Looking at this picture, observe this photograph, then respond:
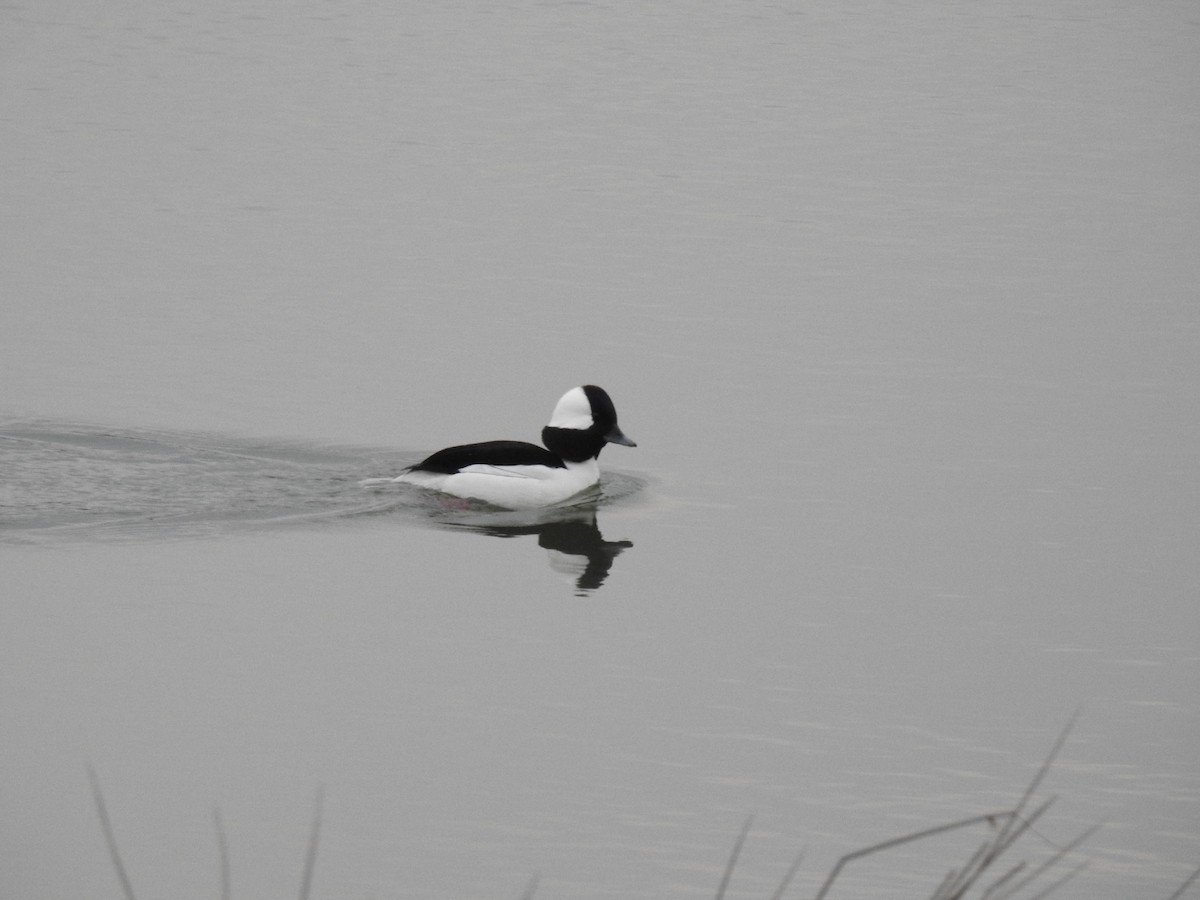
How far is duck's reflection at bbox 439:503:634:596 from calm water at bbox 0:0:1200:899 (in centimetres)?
4

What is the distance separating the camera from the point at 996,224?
803 inches

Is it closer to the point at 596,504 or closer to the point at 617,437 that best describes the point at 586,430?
the point at 617,437

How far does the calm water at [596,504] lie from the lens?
24.2ft

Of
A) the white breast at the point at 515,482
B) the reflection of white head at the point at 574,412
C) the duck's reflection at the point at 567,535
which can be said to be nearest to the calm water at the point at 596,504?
the duck's reflection at the point at 567,535

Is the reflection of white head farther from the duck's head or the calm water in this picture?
the calm water

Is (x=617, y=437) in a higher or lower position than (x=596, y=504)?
higher

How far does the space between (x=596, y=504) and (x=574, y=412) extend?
0.70 m

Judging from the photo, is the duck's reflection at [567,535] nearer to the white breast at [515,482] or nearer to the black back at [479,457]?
the white breast at [515,482]

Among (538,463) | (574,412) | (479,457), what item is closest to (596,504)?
(538,463)

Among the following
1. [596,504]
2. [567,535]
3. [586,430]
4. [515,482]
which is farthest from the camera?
[586,430]

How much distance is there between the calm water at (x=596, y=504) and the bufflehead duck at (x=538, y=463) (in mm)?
229

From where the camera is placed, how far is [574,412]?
1264 cm

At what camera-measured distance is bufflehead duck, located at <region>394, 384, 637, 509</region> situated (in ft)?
38.7

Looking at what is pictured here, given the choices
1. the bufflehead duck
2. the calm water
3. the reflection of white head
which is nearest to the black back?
the bufflehead duck
